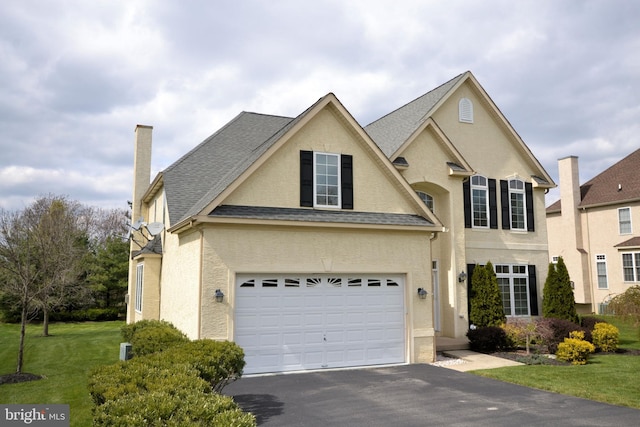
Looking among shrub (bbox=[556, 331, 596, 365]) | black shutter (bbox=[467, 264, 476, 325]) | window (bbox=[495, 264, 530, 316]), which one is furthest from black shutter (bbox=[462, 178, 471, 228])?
shrub (bbox=[556, 331, 596, 365])

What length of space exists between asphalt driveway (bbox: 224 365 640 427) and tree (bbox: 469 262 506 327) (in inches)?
218

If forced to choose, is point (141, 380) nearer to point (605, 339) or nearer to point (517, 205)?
point (605, 339)

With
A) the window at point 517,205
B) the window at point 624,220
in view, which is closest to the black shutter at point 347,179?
the window at point 517,205

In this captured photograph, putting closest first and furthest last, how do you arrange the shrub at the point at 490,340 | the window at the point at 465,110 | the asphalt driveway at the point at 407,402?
the asphalt driveway at the point at 407,402
the shrub at the point at 490,340
the window at the point at 465,110

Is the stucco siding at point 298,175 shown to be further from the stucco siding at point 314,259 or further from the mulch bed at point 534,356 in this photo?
the mulch bed at point 534,356

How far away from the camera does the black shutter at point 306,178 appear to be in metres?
14.1

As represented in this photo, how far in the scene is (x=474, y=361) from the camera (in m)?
15.2

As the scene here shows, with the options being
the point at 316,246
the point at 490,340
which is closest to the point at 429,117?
the point at 316,246

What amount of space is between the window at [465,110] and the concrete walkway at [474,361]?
9.24m

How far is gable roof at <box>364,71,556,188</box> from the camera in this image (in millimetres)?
19391

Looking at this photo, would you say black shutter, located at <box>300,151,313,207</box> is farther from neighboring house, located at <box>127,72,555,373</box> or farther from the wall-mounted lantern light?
the wall-mounted lantern light

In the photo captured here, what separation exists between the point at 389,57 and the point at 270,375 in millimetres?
8481

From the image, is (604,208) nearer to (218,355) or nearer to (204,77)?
(204,77)

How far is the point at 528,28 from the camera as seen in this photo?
12.6 meters
